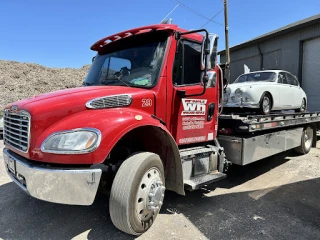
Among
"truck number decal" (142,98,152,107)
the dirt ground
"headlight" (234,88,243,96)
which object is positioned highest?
"headlight" (234,88,243,96)

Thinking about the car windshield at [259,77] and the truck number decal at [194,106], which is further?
the car windshield at [259,77]

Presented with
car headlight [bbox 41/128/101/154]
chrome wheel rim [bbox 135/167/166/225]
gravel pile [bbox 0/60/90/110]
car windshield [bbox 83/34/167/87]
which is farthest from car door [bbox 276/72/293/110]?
gravel pile [bbox 0/60/90/110]

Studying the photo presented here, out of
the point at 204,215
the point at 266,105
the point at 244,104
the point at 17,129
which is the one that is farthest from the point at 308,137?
the point at 17,129

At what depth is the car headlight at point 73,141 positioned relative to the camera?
8.66 ft

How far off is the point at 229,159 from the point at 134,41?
2.65m

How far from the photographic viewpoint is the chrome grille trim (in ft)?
9.82

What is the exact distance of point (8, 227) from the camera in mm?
3334

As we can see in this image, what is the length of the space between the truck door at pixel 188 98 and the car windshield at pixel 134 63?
0.29m

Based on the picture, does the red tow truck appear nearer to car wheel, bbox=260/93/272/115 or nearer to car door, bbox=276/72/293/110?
car wheel, bbox=260/93/272/115

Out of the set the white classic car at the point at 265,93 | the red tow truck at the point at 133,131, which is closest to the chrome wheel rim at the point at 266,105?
the white classic car at the point at 265,93

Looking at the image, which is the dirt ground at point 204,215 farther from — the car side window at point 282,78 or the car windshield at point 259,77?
the car side window at point 282,78

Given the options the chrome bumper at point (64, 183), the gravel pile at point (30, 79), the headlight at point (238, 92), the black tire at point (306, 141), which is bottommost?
the black tire at point (306, 141)

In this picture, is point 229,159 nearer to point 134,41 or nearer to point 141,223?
A: point 141,223

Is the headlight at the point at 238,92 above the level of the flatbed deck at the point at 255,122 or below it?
above
